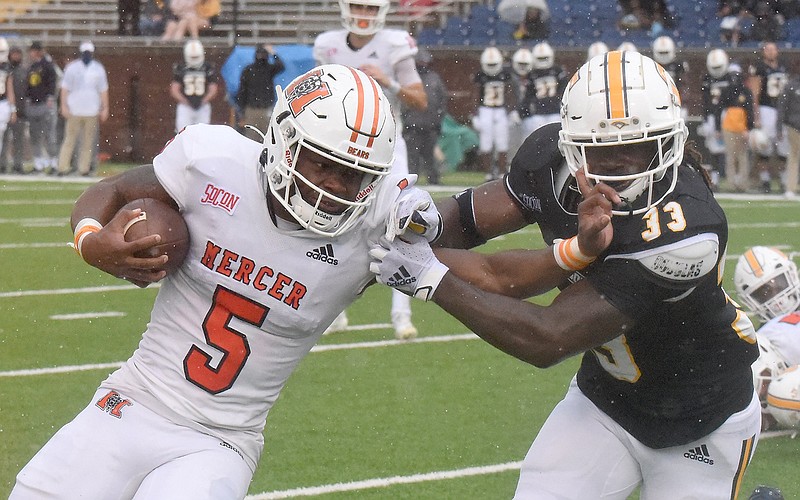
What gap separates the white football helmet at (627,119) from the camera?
2930 mm

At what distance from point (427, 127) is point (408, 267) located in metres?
12.8

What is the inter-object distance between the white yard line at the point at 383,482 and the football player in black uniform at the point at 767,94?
1159 centimetres

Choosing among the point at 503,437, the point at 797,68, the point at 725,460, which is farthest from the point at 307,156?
the point at 797,68

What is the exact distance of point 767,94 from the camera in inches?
621

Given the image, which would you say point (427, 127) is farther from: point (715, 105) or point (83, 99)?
point (83, 99)

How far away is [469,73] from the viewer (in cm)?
1914

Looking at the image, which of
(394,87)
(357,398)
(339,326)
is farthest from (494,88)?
(357,398)

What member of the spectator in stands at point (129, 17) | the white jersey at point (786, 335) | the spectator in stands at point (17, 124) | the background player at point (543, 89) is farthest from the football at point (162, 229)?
the spectator in stands at point (129, 17)

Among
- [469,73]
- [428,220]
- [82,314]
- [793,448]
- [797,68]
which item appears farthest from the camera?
[469,73]

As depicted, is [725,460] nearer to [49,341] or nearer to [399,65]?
[399,65]

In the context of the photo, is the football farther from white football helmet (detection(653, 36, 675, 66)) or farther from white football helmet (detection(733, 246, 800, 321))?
white football helmet (detection(653, 36, 675, 66))

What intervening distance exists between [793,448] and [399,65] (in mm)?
3141

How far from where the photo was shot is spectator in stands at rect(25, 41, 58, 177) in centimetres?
1681

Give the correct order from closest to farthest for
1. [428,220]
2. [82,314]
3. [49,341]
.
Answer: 1. [428,220]
2. [49,341]
3. [82,314]
